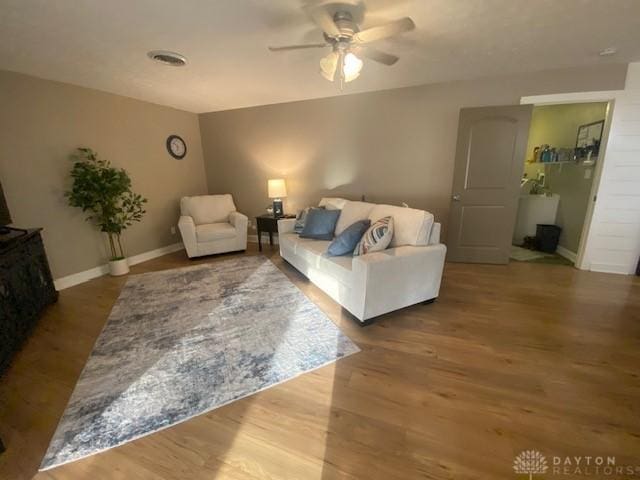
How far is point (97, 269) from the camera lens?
3.36 m

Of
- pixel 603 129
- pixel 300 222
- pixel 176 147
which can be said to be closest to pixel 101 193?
pixel 176 147

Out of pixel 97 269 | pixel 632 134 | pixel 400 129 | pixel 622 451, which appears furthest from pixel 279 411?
pixel 632 134

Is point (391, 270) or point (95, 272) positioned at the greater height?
point (391, 270)

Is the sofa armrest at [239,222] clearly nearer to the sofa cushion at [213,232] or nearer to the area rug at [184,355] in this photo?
the sofa cushion at [213,232]

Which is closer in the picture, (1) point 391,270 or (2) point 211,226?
(1) point 391,270

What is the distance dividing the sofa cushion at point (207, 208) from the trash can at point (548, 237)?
16.1ft

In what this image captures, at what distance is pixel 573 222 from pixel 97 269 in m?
6.44

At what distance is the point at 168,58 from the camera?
2.37 metres

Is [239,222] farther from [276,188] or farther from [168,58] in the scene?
[168,58]

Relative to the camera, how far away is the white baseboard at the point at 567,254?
3.53 m

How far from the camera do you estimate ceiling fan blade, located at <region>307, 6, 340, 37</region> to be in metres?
1.46

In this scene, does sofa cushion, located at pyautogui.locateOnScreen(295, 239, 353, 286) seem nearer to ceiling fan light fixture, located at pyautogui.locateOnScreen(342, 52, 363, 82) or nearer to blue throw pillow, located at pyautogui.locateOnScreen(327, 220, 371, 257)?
blue throw pillow, located at pyautogui.locateOnScreen(327, 220, 371, 257)

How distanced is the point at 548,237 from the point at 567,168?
3.48 ft

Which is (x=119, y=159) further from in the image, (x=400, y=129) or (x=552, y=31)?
(x=552, y=31)
